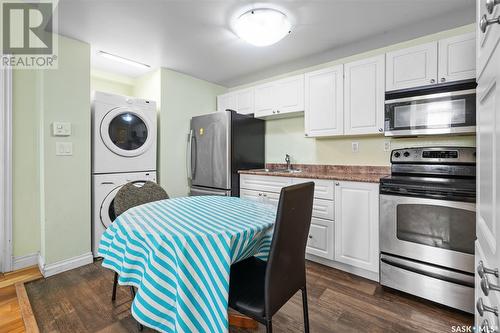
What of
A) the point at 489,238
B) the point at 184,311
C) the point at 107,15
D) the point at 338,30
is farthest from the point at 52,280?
the point at 338,30

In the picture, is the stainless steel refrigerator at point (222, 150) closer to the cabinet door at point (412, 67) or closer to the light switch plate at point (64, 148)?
the light switch plate at point (64, 148)

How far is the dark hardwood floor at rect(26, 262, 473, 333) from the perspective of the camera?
1.58 metres

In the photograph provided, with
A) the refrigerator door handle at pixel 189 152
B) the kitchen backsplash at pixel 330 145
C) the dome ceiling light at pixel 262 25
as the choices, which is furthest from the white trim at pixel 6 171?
the kitchen backsplash at pixel 330 145

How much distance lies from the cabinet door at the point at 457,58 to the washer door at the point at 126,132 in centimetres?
321

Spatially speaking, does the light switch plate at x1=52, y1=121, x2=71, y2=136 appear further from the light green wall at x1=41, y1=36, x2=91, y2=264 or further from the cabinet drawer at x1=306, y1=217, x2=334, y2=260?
the cabinet drawer at x1=306, y1=217, x2=334, y2=260

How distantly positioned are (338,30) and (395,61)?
2.13 feet

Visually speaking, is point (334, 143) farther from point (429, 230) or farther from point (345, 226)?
point (429, 230)

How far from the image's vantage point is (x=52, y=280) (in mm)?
2188

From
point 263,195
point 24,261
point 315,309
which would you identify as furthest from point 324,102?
point 24,261

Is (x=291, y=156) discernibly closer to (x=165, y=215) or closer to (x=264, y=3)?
(x=264, y=3)

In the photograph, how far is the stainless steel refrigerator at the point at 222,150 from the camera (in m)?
3.10

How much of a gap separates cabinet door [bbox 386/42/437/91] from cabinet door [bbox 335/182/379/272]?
3.45 ft

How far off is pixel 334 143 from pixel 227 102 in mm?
1804

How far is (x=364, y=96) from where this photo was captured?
8.13ft
